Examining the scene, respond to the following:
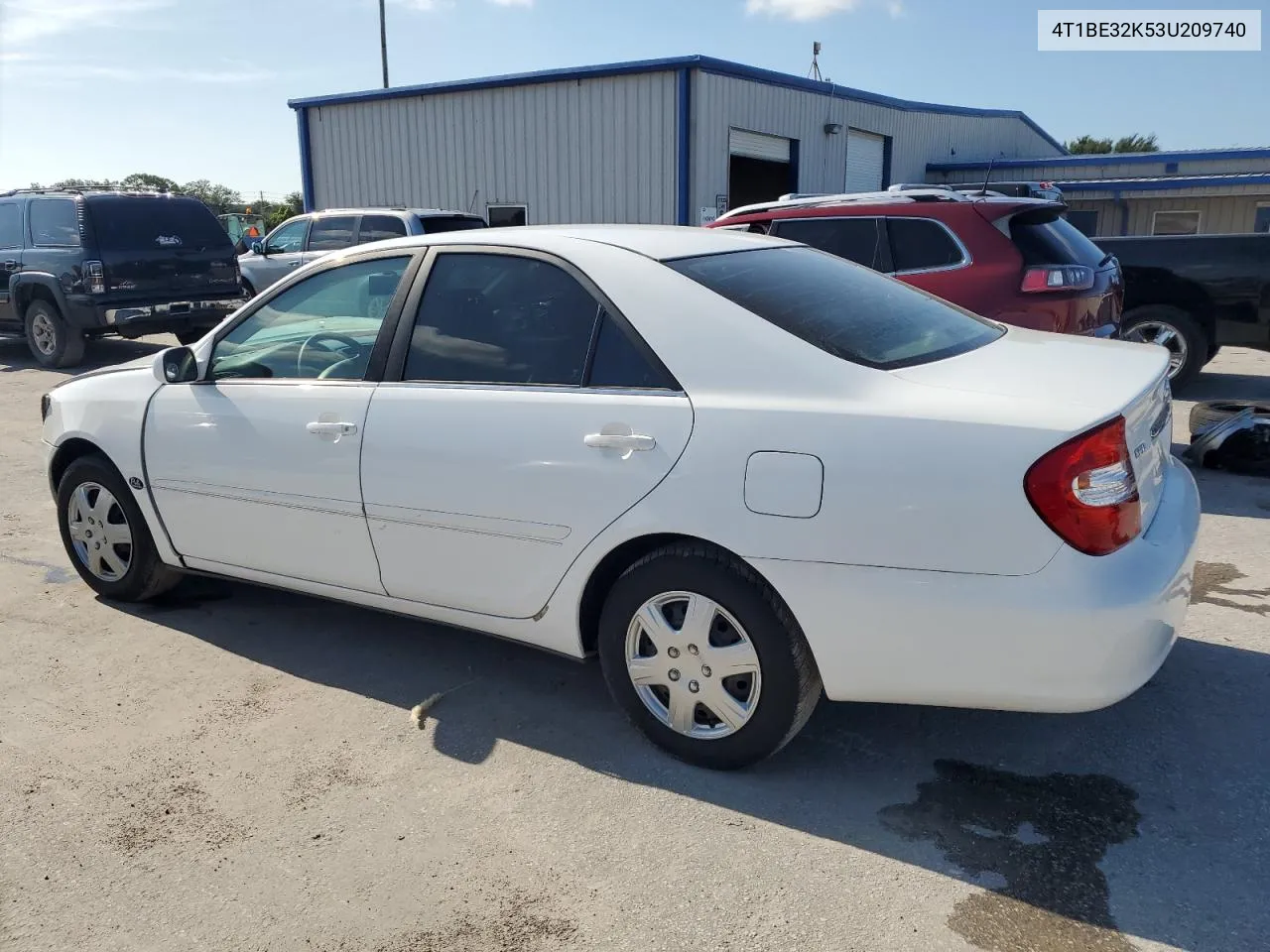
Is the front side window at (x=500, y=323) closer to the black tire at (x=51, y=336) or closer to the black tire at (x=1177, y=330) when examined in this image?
the black tire at (x=1177, y=330)

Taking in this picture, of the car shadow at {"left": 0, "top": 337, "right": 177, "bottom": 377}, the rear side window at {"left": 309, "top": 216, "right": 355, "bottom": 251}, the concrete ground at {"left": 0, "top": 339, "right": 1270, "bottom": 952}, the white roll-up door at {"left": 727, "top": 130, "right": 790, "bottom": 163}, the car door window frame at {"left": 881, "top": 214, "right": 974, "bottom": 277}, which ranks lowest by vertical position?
the concrete ground at {"left": 0, "top": 339, "right": 1270, "bottom": 952}

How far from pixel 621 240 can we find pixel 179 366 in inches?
75.3

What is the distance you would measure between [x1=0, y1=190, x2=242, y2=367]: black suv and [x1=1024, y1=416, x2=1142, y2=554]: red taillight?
38.4 ft

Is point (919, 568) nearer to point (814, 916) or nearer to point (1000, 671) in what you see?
point (1000, 671)

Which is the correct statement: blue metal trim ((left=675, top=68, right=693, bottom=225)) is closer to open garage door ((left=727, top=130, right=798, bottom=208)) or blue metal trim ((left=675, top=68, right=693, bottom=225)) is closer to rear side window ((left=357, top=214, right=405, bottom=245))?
open garage door ((left=727, top=130, right=798, bottom=208))

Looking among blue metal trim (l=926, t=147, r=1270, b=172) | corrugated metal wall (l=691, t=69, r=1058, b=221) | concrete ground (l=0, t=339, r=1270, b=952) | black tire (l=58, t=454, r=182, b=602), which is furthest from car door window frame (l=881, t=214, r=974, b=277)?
blue metal trim (l=926, t=147, r=1270, b=172)

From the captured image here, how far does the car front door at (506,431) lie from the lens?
9.94ft

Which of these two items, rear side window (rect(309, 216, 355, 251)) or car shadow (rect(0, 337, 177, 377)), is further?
rear side window (rect(309, 216, 355, 251))

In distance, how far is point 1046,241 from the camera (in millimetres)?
6773

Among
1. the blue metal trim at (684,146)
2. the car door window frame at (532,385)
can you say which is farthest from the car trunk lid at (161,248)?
the car door window frame at (532,385)

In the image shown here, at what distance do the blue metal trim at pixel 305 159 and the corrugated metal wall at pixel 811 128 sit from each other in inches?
364

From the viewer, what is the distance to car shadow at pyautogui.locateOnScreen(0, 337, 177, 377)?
1262 cm

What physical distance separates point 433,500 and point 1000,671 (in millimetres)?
1799

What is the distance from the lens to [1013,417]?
102 inches
